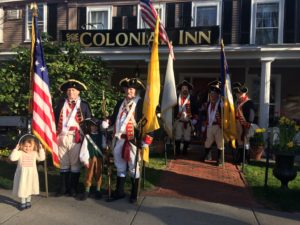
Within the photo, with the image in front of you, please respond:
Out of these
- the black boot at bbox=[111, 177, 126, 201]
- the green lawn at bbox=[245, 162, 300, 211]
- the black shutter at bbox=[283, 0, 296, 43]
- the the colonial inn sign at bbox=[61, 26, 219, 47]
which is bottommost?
the green lawn at bbox=[245, 162, 300, 211]

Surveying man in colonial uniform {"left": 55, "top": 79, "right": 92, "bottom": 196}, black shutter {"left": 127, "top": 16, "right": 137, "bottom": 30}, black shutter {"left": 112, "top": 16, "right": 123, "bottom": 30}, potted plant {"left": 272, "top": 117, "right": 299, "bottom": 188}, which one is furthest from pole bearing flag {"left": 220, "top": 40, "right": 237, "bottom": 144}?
black shutter {"left": 112, "top": 16, "right": 123, "bottom": 30}

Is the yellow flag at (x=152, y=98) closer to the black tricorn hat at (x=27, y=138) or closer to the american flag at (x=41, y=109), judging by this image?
the american flag at (x=41, y=109)

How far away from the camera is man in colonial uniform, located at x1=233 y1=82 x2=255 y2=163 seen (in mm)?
9555

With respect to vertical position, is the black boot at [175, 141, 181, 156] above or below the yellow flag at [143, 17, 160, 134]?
below

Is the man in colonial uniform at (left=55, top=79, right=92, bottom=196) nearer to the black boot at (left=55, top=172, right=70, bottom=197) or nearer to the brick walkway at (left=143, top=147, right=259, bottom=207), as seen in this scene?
the black boot at (left=55, top=172, right=70, bottom=197)

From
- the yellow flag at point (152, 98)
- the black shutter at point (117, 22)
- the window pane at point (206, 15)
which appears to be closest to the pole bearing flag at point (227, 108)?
the yellow flag at point (152, 98)

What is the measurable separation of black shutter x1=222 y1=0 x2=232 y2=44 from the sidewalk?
7827mm

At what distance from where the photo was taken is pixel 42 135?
638 cm

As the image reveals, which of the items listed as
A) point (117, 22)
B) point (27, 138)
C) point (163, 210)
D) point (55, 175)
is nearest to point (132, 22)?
point (117, 22)

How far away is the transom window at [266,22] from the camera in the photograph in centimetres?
1395

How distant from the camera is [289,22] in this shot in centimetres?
1373

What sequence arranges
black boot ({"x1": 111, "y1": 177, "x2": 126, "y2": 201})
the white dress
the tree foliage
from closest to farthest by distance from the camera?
the white dress < black boot ({"x1": 111, "y1": 177, "x2": 126, "y2": 201}) < the tree foliage

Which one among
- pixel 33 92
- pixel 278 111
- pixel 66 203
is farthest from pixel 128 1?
pixel 66 203

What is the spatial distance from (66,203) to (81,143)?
0.96 meters
